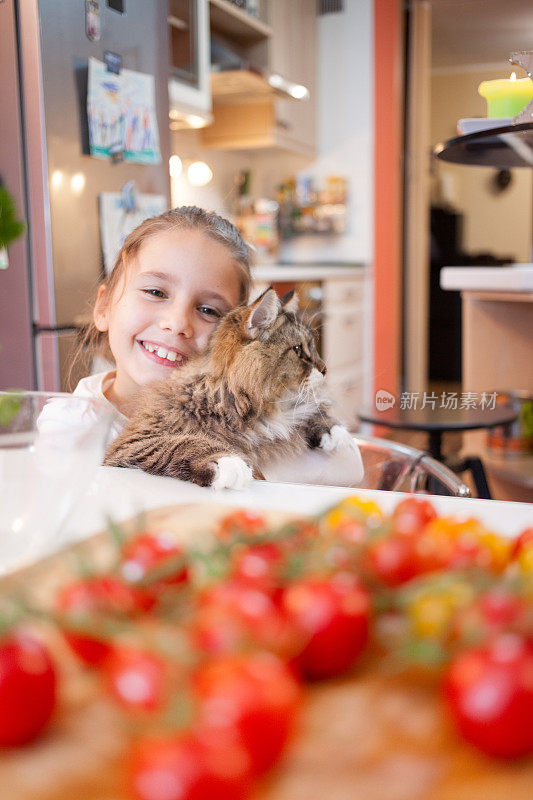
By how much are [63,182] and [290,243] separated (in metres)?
2.39

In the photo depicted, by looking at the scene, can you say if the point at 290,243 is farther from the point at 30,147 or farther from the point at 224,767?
the point at 224,767

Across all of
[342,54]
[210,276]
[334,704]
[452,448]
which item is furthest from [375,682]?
[342,54]

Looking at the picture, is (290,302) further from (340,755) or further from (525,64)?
(340,755)

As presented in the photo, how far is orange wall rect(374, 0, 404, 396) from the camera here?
3486mm

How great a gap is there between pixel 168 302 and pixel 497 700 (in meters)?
0.85

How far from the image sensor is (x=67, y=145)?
5.98 feet

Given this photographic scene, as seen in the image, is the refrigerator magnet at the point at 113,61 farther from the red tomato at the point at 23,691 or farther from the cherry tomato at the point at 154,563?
the red tomato at the point at 23,691

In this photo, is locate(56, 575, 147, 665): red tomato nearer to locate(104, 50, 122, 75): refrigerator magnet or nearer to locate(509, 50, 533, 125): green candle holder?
locate(509, 50, 533, 125): green candle holder

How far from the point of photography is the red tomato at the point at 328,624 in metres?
0.34

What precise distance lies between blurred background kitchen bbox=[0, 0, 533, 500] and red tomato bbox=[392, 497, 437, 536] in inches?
20.1

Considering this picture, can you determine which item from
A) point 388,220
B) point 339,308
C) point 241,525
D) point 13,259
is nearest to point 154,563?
point 241,525
